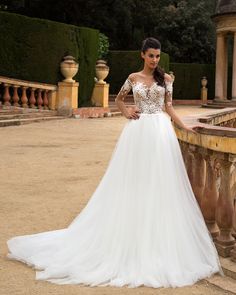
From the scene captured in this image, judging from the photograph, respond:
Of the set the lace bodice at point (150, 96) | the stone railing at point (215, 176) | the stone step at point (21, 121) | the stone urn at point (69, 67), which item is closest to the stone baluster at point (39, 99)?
the stone step at point (21, 121)

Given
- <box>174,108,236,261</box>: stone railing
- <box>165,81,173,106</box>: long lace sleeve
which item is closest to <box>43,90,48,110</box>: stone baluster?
<box>174,108,236,261</box>: stone railing

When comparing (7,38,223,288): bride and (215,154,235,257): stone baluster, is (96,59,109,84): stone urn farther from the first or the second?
(215,154,235,257): stone baluster

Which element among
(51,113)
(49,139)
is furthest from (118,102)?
(51,113)

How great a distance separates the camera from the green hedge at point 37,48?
1691 centimetres

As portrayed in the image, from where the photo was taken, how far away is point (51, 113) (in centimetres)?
1780

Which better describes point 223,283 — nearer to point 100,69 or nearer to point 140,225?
point 140,225

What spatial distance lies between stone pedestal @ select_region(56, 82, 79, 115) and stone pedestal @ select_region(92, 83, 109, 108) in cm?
338

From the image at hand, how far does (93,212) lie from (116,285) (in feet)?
2.71

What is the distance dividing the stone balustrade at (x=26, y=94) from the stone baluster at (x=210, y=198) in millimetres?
12711

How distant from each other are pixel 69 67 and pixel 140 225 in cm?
1497

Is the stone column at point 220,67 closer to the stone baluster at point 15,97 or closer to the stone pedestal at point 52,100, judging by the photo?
the stone pedestal at point 52,100

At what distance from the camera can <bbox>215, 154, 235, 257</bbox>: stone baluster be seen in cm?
371

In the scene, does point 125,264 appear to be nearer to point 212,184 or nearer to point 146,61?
point 212,184

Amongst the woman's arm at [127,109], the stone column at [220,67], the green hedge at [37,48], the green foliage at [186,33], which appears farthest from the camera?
the green foliage at [186,33]
